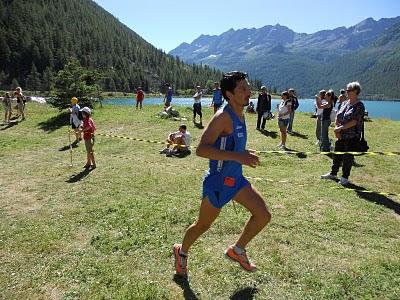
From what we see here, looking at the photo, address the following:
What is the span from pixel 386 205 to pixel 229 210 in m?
4.08

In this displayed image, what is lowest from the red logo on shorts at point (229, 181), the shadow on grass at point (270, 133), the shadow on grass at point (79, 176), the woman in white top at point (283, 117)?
the shadow on grass at point (79, 176)

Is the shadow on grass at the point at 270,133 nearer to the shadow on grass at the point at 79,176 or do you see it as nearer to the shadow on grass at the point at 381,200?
the shadow on grass at the point at 381,200

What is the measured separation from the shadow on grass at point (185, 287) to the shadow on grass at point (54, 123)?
2097 cm

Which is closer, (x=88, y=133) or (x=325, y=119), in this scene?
(x=88, y=133)

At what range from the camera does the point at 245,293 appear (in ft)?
17.7

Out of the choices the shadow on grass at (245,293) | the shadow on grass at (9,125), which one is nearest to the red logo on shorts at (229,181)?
the shadow on grass at (245,293)

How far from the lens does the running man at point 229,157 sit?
15.6 ft

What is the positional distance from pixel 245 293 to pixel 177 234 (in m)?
2.48

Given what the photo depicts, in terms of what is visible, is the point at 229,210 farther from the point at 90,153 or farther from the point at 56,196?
the point at 90,153

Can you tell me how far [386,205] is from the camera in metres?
9.52

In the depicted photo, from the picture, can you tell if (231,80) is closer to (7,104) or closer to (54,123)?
(54,123)

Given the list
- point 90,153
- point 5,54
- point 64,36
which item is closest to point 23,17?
point 64,36

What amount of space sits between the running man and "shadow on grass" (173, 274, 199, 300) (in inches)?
37.8

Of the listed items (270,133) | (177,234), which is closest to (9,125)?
(270,133)
